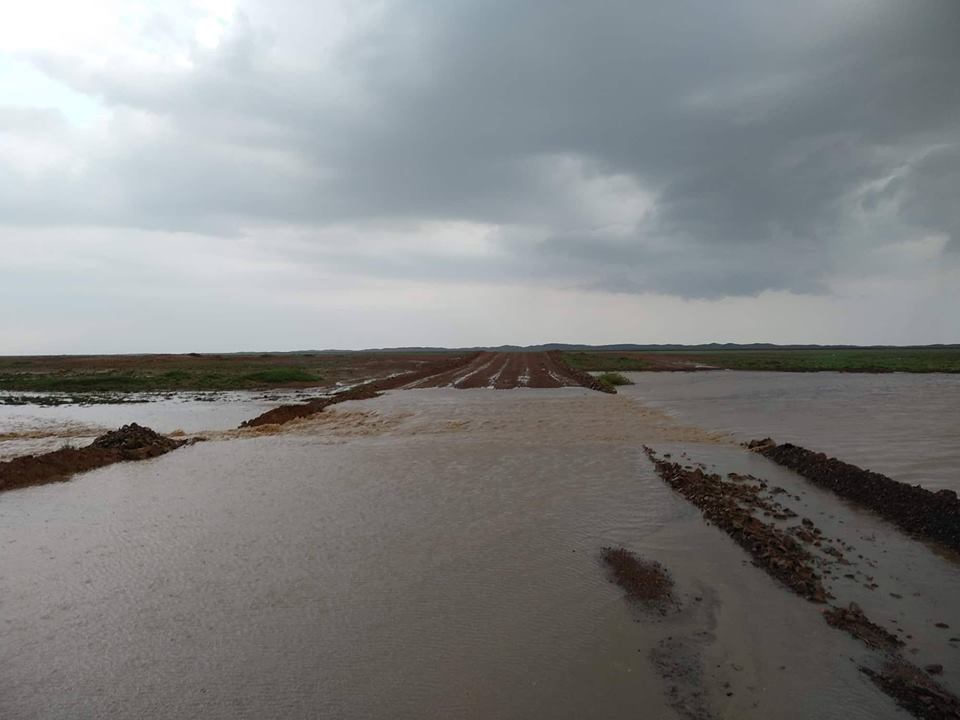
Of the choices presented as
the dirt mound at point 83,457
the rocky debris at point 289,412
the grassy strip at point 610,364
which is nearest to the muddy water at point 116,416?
the rocky debris at point 289,412

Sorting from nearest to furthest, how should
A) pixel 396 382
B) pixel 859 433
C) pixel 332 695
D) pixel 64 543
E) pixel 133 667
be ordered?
pixel 332 695, pixel 133 667, pixel 64 543, pixel 859 433, pixel 396 382

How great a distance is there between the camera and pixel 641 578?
653 cm

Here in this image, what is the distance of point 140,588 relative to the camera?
21.3 feet

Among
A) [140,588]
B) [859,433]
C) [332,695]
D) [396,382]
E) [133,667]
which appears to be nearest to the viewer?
[332,695]

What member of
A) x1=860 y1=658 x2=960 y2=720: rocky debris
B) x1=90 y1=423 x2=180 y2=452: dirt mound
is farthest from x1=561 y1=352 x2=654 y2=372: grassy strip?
x1=860 y1=658 x2=960 y2=720: rocky debris

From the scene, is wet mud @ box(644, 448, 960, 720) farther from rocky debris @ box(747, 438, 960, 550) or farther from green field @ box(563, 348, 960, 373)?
green field @ box(563, 348, 960, 373)

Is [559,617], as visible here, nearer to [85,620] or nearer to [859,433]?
[85,620]

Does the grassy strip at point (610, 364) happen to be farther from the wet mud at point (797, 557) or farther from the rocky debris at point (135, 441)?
the wet mud at point (797, 557)

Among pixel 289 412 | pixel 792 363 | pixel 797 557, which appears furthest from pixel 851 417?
pixel 792 363

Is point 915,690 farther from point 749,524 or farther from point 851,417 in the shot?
point 851,417

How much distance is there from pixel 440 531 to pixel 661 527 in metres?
3.40

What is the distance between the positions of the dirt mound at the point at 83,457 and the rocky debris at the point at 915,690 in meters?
14.6

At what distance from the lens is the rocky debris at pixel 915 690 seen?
4.08 m

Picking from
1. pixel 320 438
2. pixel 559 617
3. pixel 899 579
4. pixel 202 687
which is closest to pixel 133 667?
pixel 202 687
